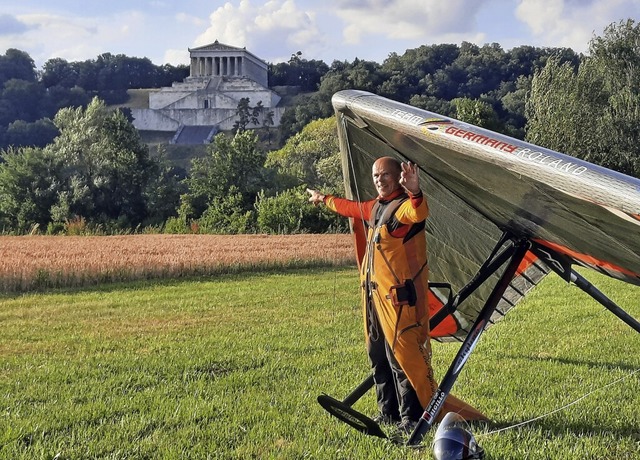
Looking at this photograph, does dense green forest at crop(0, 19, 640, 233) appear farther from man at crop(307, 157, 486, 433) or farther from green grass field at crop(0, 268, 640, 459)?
man at crop(307, 157, 486, 433)

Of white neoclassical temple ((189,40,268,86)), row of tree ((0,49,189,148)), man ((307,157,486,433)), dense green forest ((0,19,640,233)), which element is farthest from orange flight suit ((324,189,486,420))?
white neoclassical temple ((189,40,268,86))

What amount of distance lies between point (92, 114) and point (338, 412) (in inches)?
2233

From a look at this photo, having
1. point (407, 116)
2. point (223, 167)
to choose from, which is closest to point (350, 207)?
point (407, 116)

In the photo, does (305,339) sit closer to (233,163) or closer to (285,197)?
(285,197)

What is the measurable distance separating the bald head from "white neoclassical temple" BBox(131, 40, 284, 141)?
12710 cm

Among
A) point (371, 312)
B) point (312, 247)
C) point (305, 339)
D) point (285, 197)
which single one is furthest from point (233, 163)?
point (371, 312)

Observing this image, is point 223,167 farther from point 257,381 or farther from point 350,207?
point 350,207

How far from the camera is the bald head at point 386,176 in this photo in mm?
5156

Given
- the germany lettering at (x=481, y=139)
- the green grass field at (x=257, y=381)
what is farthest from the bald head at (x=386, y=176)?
the green grass field at (x=257, y=381)

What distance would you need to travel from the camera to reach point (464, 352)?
5082mm

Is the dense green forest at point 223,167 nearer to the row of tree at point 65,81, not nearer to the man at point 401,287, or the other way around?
the man at point 401,287

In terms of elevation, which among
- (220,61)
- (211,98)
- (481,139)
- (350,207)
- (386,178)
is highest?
(220,61)

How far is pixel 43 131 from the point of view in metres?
120

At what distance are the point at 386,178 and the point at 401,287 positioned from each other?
34.6 inches
